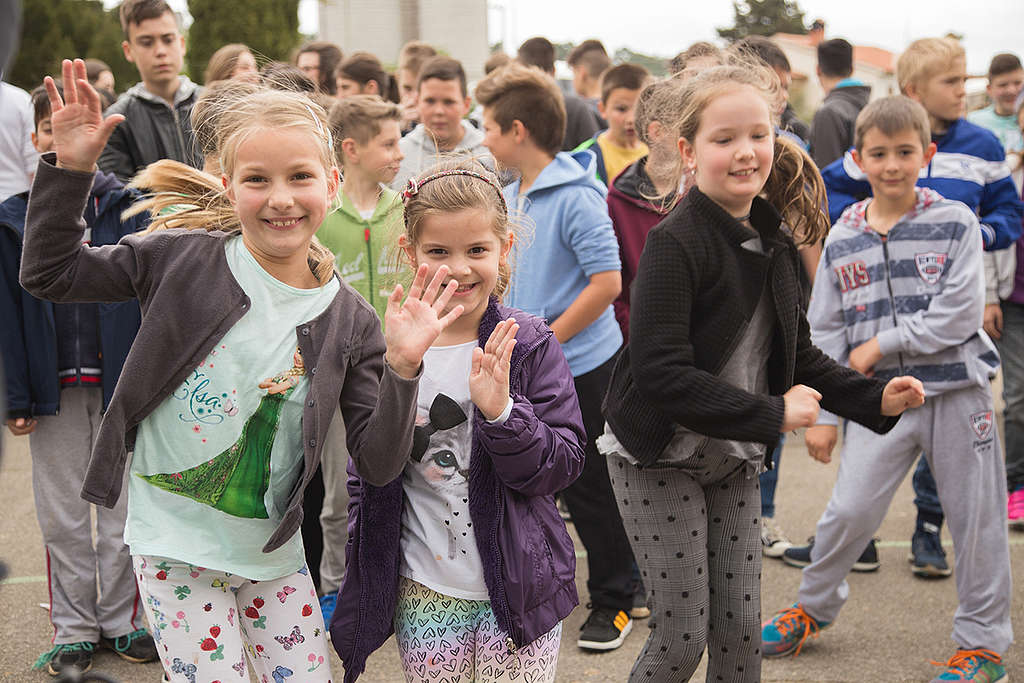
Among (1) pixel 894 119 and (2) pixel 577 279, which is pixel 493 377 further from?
(1) pixel 894 119

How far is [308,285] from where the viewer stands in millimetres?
2617

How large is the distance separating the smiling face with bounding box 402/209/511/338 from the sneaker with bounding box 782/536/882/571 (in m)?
2.91

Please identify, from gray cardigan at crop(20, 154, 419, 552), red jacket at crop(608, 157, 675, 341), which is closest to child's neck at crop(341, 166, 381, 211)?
red jacket at crop(608, 157, 675, 341)

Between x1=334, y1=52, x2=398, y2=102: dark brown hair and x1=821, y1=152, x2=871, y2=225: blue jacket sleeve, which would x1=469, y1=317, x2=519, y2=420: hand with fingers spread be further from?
x1=334, y1=52, x2=398, y2=102: dark brown hair

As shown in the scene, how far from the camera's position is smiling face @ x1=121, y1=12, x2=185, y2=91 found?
5.17m

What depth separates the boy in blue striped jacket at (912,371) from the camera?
360 cm

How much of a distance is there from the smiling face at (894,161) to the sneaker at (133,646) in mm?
3193

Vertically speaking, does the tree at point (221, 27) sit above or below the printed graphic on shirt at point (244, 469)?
above

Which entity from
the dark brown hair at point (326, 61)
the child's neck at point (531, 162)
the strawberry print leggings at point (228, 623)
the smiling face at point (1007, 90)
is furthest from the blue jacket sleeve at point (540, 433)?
the smiling face at point (1007, 90)

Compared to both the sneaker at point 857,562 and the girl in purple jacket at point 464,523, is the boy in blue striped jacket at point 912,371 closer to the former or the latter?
the sneaker at point 857,562

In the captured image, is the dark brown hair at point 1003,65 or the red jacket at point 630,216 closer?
the red jacket at point 630,216

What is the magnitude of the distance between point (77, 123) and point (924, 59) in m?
4.12

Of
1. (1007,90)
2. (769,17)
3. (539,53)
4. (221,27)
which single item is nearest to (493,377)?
(539,53)

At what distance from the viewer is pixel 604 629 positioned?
4.08m
